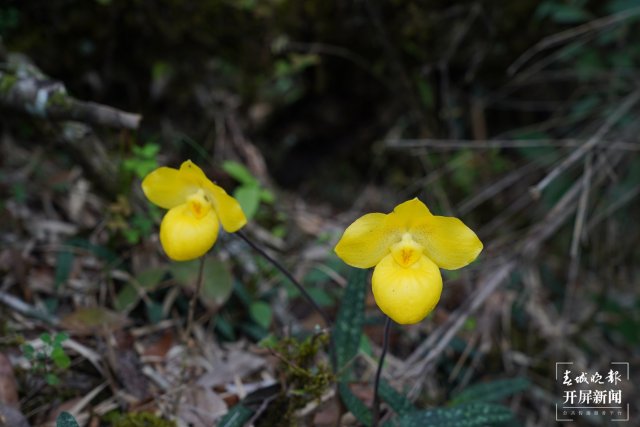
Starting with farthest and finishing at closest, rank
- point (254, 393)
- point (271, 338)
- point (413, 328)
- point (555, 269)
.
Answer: point (555, 269) → point (413, 328) → point (271, 338) → point (254, 393)

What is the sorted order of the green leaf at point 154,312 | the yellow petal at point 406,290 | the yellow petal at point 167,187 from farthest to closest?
1. the green leaf at point 154,312
2. the yellow petal at point 167,187
3. the yellow petal at point 406,290

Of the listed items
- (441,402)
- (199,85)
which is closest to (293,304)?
(441,402)

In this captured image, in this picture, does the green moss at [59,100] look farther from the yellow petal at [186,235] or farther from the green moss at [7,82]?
the yellow petal at [186,235]

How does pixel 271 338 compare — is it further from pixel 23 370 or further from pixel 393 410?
pixel 23 370

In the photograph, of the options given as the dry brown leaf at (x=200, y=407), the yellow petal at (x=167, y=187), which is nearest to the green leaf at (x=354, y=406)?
the dry brown leaf at (x=200, y=407)

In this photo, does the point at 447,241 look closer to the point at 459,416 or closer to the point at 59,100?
the point at 459,416

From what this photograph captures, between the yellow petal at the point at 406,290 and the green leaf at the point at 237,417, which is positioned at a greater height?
the yellow petal at the point at 406,290
